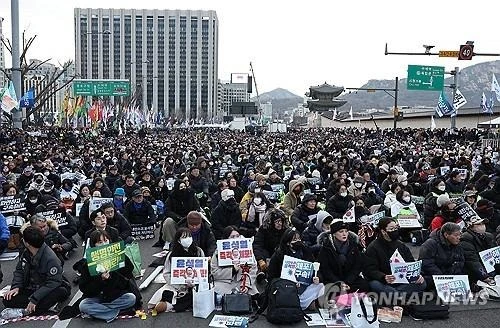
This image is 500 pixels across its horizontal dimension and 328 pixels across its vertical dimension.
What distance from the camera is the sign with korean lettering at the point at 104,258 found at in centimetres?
630

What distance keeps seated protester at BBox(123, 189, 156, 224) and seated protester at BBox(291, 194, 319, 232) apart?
3122 mm

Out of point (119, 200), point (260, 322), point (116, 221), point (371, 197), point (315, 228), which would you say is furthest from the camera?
point (371, 197)

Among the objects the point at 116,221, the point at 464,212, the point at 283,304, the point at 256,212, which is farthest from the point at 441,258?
the point at 116,221

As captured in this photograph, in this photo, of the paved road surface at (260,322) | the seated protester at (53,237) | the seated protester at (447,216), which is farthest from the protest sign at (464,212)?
the seated protester at (53,237)

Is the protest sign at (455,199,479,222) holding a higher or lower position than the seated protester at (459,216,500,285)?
higher

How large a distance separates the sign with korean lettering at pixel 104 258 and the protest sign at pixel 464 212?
210 inches

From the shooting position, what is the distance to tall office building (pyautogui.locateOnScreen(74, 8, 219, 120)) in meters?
131

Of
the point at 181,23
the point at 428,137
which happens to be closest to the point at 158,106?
the point at 181,23

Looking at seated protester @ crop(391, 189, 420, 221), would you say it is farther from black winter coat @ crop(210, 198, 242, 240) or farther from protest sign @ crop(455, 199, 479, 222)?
black winter coat @ crop(210, 198, 242, 240)

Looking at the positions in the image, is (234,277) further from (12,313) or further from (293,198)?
(293,198)

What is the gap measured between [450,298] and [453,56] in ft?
41.7

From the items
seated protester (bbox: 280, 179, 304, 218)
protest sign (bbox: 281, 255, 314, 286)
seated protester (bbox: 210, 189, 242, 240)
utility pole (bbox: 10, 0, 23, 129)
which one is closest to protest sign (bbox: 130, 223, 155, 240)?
seated protester (bbox: 210, 189, 242, 240)

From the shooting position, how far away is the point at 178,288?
279 inches

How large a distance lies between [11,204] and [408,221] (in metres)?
7.72
